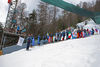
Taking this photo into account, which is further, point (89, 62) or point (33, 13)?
point (33, 13)

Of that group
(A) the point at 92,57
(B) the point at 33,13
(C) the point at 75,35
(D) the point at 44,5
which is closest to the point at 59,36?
(C) the point at 75,35

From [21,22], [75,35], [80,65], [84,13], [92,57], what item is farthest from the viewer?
[21,22]

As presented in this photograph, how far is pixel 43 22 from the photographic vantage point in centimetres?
3509

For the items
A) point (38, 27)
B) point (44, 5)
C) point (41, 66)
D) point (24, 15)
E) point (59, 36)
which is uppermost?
point (44, 5)

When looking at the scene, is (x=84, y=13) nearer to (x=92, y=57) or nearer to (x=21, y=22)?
(x=92, y=57)

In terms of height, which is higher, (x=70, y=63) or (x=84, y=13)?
(x=84, y=13)

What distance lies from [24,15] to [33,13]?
7.29 m

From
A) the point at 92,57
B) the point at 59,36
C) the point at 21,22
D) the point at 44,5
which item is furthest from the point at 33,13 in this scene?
the point at 92,57

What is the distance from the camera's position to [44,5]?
35.6m

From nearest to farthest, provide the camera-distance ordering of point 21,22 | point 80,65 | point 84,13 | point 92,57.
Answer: point 80,65 → point 92,57 → point 84,13 → point 21,22

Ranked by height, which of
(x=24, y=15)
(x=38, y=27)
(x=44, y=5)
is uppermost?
(x=44, y=5)

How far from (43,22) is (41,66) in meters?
28.8

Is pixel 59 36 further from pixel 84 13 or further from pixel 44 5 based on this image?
pixel 44 5

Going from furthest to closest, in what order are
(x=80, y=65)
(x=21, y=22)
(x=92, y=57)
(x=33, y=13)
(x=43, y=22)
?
(x=33, y=13) → (x=43, y=22) → (x=21, y=22) → (x=92, y=57) → (x=80, y=65)
